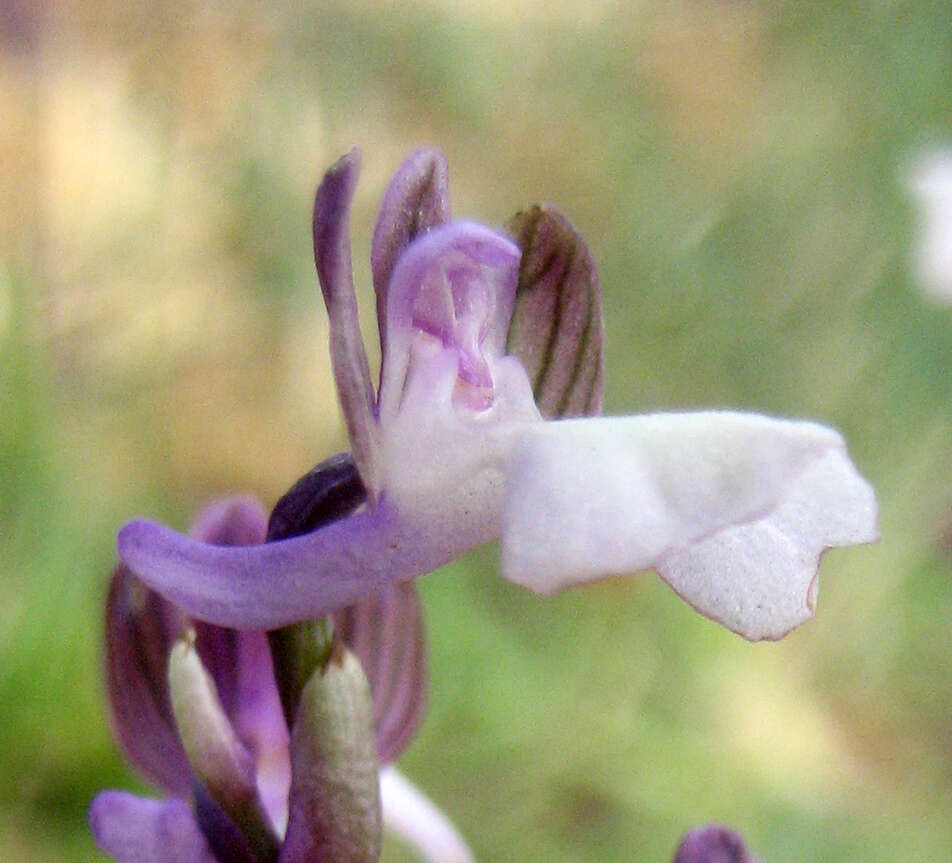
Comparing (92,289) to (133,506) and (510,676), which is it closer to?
(133,506)

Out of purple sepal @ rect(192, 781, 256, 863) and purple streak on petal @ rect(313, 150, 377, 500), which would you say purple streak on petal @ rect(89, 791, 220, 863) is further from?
purple streak on petal @ rect(313, 150, 377, 500)

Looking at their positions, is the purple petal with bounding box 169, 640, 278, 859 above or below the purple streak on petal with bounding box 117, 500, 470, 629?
below

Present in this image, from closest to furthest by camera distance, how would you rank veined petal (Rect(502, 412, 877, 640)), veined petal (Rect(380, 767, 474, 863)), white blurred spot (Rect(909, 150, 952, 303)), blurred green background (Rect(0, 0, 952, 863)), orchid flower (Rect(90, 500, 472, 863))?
veined petal (Rect(502, 412, 877, 640)) < orchid flower (Rect(90, 500, 472, 863)) < veined petal (Rect(380, 767, 474, 863)) < blurred green background (Rect(0, 0, 952, 863)) < white blurred spot (Rect(909, 150, 952, 303))

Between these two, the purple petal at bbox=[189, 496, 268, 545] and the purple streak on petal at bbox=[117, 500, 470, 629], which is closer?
the purple streak on petal at bbox=[117, 500, 470, 629]

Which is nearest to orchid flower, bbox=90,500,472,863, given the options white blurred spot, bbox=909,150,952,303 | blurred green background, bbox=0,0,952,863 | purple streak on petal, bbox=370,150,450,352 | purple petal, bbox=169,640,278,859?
purple petal, bbox=169,640,278,859

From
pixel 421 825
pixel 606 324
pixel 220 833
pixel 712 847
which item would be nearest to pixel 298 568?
pixel 220 833

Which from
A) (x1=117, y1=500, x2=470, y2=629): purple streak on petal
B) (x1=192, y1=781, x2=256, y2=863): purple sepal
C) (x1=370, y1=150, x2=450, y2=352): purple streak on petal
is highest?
(x1=370, y1=150, x2=450, y2=352): purple streak on petal

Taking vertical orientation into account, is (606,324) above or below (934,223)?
below

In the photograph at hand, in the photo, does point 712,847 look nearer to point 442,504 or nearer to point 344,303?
point 442,504

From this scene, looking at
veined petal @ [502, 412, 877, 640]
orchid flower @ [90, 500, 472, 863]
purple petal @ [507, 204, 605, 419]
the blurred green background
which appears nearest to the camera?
veined petal @ [502, 412, 877, 640]
